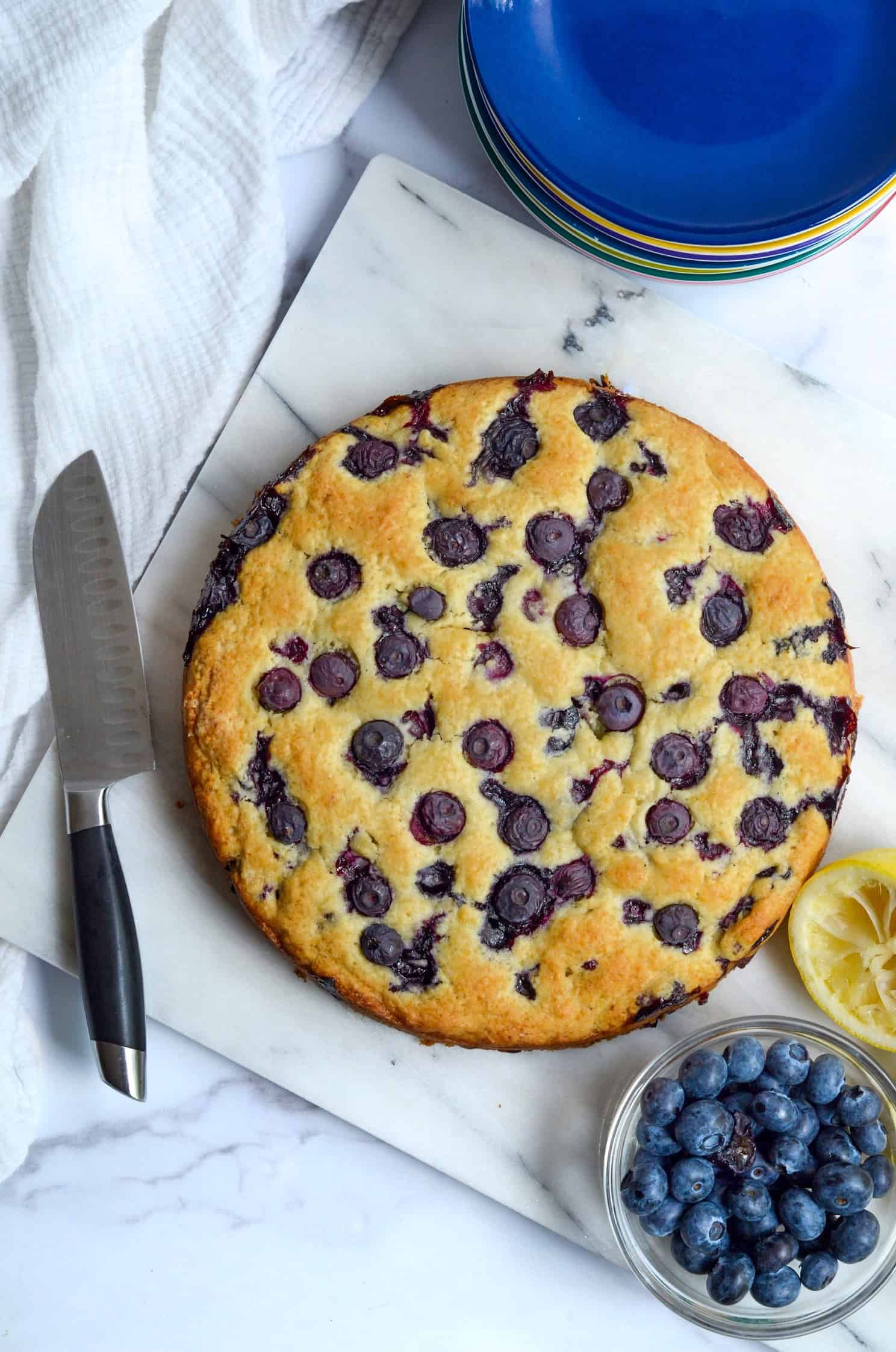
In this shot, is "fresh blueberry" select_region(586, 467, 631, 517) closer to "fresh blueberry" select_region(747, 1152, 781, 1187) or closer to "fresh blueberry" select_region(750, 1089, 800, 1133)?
"fresh blueberry" select_region(750, 1089, 800, 1133)

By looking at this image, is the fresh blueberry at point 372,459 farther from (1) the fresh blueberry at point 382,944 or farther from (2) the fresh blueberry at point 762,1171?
(2) the fresh blueberry at point 762,1171

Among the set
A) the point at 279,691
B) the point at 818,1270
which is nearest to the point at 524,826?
the point at 279,691

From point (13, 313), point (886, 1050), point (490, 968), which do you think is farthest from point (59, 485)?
point (886, 1050)

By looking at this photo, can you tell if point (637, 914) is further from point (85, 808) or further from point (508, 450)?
point (85, 808)

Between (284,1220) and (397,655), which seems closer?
(397,655)

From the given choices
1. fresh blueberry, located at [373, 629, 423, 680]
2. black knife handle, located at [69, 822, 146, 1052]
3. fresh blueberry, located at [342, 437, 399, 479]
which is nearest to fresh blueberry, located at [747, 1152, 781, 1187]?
fresh blueberry, located at [373, 629, 423, 680]
